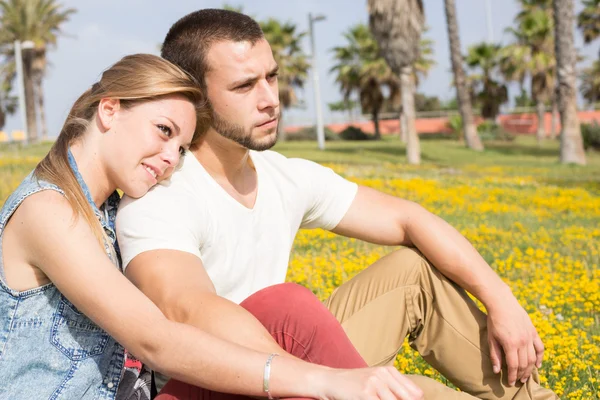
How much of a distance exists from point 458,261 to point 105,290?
4.83ft

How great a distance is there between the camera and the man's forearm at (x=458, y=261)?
115 inches

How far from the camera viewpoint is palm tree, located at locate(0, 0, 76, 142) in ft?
138

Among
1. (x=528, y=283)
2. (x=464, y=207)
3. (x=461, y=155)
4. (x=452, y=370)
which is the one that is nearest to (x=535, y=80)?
(x=461, y=155)

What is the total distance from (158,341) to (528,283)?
404 cm

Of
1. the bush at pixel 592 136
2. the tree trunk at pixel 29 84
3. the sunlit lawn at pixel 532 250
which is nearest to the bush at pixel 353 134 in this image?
the bush at pixel 592 136

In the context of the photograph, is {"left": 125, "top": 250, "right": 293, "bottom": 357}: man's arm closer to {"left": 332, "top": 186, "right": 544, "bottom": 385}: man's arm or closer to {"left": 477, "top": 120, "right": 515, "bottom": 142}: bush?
{"left": 332, "top": 186, "right": 544, "bottom": 385}: man's arm

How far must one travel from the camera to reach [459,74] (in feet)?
99.1

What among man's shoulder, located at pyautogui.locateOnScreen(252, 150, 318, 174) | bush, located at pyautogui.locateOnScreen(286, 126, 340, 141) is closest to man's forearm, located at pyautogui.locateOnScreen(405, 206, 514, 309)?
man's shoulder, located at pyautogui.locateOnScreen(252, 150, 318, 174)

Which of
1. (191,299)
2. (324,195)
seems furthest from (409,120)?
(191,299)

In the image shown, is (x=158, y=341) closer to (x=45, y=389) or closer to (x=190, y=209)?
(x=45, y=389)

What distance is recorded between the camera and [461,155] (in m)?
28.9

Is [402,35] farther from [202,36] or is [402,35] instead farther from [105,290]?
[105,290]

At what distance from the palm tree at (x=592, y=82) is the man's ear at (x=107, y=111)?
5333 centimetres

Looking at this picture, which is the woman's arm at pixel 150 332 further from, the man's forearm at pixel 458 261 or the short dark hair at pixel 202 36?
the man's forearm at pixel 458 261
